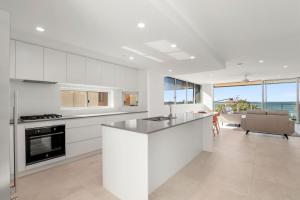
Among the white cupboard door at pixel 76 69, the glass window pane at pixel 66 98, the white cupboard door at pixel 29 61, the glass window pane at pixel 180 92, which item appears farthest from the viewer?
the glass window pane at pixel 180 92

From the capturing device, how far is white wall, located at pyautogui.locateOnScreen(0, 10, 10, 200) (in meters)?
1.09

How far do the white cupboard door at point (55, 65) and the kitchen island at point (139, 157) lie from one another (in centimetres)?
185

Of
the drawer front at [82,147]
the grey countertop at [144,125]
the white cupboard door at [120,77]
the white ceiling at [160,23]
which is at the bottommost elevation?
the drawer front at [82,147]

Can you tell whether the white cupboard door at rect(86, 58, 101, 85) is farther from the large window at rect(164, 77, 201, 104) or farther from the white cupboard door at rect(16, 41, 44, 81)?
the large window at rect(164, 77, 201, 104)

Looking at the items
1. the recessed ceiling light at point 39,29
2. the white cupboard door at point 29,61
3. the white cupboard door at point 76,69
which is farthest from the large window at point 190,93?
the recessed ceiling light at point 39,29

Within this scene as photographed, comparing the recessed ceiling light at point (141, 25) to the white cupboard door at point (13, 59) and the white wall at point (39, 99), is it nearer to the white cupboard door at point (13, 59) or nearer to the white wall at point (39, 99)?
the white cupboard door at point (13, 59)

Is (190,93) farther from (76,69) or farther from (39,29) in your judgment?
(39,29)

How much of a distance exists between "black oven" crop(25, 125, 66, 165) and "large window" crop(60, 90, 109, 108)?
0.99m

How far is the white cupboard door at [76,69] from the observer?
3574mm

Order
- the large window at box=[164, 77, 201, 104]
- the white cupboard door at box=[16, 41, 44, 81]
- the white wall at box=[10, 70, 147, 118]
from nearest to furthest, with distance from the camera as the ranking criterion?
the white cupboard door at box=[16, 41, 44, 81], the white wall at box=[10, 70, 147, 118], the large window at box=[164, 77, 201, 104]

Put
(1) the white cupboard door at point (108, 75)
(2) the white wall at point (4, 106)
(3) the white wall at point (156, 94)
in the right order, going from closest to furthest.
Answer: (2) the white wall at point (4, 106) → (1) the white cupboard door at point (108, 75) → (3) the white wall at point (156, 94)

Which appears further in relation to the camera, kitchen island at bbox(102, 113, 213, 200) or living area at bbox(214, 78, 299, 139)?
living area at bbox(214, 78, 299, 139)

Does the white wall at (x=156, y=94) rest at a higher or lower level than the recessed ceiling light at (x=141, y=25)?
lower

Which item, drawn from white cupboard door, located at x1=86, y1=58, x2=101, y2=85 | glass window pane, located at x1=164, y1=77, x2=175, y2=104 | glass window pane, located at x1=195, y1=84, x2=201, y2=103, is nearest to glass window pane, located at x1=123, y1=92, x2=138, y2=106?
white cupboard door, located at x1=86, y1=58, x2=101, y2=85
